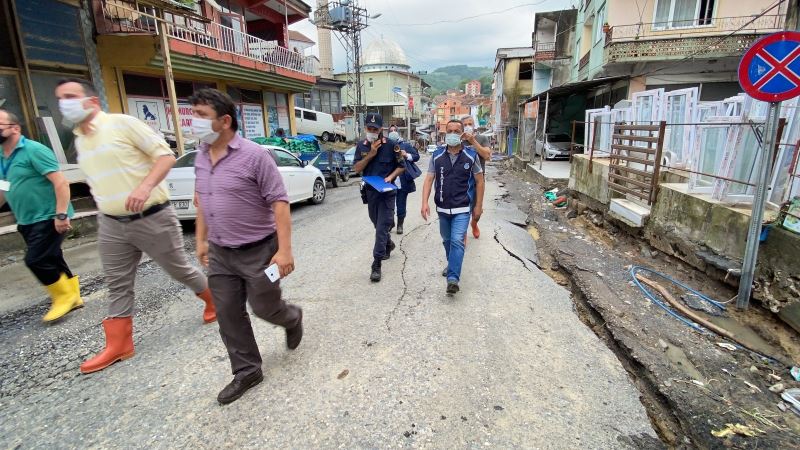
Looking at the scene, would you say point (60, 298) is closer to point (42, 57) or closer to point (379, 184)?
point (379, 184)

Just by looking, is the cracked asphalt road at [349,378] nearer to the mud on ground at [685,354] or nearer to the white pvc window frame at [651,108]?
the mud on ground at [685,354]

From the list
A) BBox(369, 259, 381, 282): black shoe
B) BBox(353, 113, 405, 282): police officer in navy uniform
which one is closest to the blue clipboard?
BBox(353, 113, 405, 282): police officer in navy uniform

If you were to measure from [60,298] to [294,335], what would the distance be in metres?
2.53

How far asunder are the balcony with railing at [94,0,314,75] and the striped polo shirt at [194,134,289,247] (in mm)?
7121

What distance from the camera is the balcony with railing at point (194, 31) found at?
877cm

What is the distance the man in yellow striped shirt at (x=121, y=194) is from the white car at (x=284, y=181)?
2.23m

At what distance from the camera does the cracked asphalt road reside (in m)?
2.20

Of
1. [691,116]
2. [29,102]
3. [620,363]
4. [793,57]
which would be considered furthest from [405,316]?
[29,102]

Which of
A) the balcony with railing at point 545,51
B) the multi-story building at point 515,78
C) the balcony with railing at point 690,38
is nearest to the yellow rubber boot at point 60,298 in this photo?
the balcony with railing at point 690,38

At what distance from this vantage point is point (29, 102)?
7680 millimetres

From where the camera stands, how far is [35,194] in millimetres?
3355

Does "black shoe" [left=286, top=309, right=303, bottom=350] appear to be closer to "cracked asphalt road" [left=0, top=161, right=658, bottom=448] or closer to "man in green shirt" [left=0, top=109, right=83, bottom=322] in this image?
"cracked asphalt road" [left=0, top=161, right=658, bottom=448]

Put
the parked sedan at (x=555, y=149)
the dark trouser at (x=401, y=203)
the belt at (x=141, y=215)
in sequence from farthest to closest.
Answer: the parked sedan at (x=555, y=149), the dark trouser at (x=401, y=203), the belt at (x=141, y=215)

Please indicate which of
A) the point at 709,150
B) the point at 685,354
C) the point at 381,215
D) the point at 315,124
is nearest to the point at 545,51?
the point at 315,124
